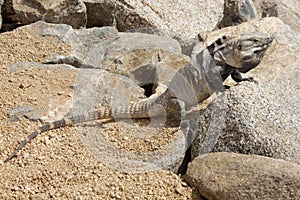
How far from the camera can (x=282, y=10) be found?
845 cm

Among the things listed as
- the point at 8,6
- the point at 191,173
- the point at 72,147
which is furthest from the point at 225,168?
the point at 8,6

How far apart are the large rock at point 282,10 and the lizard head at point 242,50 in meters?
3.47

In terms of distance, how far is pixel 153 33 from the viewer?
648 centimetres

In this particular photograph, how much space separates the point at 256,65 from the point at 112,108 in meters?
1.76

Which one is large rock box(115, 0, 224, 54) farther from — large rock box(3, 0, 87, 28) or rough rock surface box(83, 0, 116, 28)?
large rock box(3, 0, 87, 28)

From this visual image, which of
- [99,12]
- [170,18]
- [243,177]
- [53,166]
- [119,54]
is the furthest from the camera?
[170,18]

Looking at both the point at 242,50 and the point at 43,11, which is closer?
the point at 242,50

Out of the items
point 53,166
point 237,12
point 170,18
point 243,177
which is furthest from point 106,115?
point 237,12

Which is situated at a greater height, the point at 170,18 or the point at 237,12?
the point at 170,18

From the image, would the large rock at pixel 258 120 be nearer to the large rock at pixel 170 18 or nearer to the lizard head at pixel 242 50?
the lizard head at pixel 242 50

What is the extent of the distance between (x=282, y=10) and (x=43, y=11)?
469 centimetres

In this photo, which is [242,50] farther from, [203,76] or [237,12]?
[237,12]

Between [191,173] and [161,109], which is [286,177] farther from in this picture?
[161,109]

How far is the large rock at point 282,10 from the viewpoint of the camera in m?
8.33
